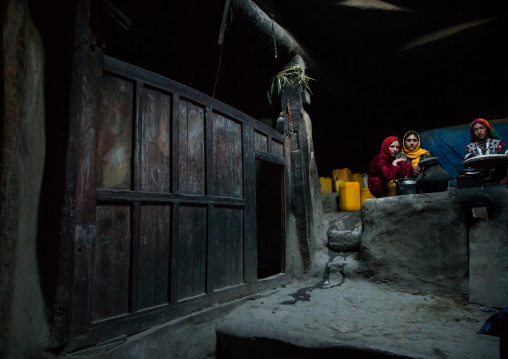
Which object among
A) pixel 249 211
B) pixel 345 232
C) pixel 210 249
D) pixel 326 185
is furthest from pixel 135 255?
pixel 326 185

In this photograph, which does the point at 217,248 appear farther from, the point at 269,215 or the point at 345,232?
the point at 345,232

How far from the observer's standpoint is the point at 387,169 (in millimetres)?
4902

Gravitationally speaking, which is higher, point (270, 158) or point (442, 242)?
point (270, 158)

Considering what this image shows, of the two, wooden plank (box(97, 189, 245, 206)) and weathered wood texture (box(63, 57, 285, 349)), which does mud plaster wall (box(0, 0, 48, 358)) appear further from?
wooden plank (box(97, 189, 245, 206))

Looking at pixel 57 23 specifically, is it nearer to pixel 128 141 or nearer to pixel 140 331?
pixel 128 141

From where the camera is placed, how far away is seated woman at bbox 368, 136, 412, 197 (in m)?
4.84

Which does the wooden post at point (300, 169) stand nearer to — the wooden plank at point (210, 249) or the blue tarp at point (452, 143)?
the wooden plank at point (210, 249)

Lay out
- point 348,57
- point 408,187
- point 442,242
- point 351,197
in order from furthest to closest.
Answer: point 348,57 → point 351,197 → point 408,187 → point 442,242

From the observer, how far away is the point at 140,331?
7.72 feet

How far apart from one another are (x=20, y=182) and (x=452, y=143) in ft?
24.4

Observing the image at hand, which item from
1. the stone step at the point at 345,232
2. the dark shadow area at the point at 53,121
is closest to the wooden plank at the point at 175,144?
the dark shadow area at the point at 53,121

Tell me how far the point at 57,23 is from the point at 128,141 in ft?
3.02

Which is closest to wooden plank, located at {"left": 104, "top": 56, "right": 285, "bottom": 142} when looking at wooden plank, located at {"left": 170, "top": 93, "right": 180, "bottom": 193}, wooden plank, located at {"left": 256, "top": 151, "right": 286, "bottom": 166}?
wooden plank, located at {"left": 170, "top": 93, "right": 180, "bottom": 193}

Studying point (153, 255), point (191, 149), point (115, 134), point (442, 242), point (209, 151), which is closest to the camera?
point (115, 134)
